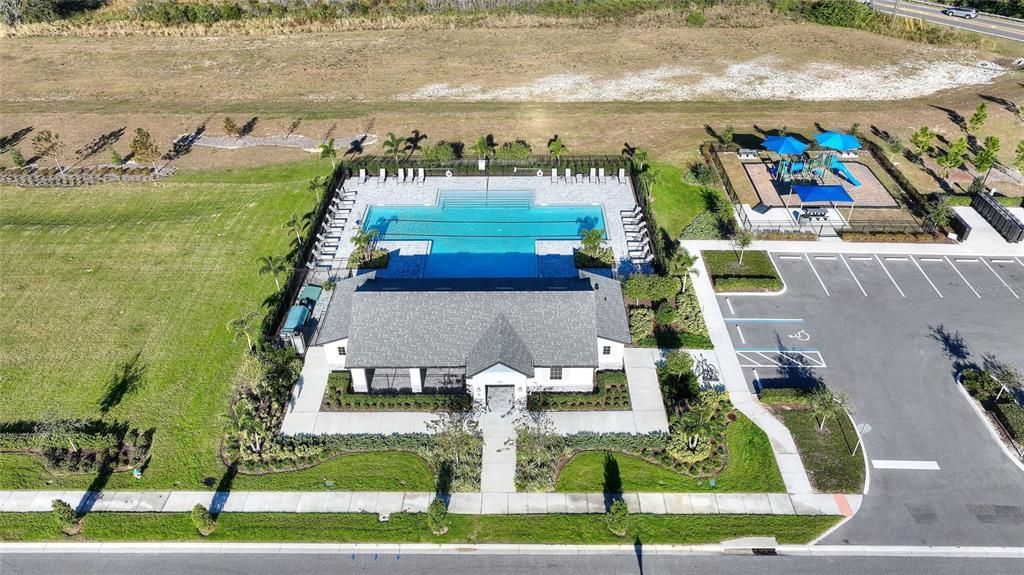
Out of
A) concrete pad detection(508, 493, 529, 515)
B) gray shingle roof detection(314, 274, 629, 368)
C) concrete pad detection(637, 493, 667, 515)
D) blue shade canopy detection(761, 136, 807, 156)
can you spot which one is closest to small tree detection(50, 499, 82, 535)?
gray shingle roof detection(314, 274, 629, 368)

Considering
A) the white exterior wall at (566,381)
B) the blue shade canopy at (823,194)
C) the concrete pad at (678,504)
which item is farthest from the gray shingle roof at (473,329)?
the blue shade canopy at (823,194)

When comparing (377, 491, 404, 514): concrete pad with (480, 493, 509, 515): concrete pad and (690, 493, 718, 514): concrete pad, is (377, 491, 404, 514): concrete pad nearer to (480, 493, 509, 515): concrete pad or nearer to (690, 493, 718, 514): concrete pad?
(480, 493, 509, 515): concrete pad

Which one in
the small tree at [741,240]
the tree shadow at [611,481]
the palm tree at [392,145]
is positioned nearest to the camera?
the tree shadow at [611,481]

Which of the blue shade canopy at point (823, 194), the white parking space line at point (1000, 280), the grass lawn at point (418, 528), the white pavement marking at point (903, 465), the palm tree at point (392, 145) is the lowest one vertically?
the grass lawn at point (418, 528)

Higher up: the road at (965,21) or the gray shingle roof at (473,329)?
the road at (965,21)

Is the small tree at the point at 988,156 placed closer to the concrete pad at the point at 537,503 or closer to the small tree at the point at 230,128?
the concrete pad at the point at 537,503
